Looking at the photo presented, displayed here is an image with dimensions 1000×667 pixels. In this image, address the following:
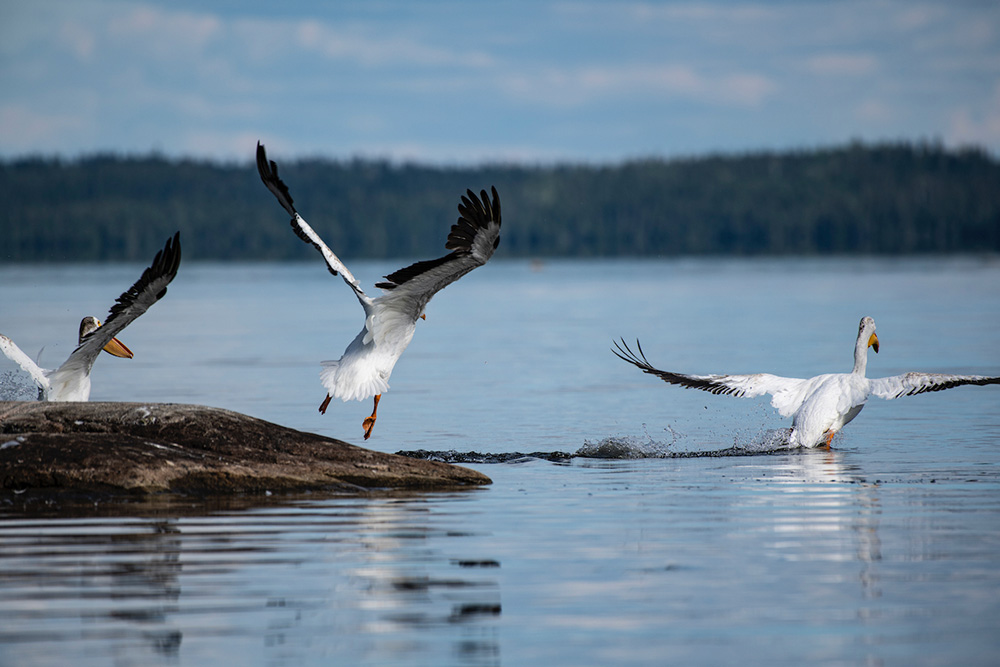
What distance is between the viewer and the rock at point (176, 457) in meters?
11.1

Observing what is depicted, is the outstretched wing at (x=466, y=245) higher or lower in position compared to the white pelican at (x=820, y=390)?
higher

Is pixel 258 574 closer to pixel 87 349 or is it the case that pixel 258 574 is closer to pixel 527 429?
pixel 87 349

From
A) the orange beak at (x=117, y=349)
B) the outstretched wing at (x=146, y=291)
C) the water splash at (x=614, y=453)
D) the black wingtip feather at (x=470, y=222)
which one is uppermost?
the black wingtip feather at (x=470, y=222)

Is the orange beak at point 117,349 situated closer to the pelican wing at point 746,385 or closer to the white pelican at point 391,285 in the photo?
the white pelican at point 391,285

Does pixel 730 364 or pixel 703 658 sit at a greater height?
pixel 730 364

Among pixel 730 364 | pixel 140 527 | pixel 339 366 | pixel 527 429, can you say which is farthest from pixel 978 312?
pixel 140 527

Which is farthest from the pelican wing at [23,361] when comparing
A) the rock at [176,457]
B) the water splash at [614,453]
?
the water splash at [614,453]

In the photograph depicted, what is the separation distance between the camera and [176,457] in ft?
37.1

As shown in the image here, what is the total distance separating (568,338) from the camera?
3434 centimetres

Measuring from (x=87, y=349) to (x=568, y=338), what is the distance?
2226 centimetres

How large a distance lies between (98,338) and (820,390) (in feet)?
23.9

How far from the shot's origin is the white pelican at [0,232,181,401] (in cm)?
1194

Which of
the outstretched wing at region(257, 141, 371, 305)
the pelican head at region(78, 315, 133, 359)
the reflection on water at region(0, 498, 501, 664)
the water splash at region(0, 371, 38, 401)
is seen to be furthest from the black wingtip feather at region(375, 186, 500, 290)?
the water splash at region(0, 371, 38, 401)

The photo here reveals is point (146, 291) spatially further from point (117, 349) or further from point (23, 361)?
point (117, 349)
